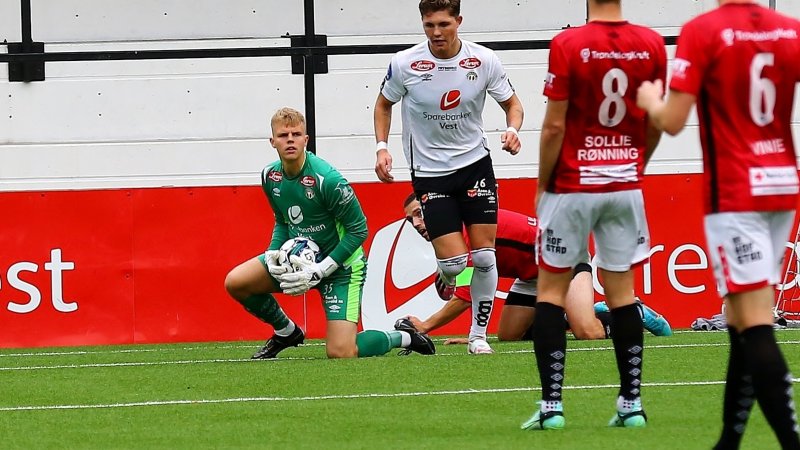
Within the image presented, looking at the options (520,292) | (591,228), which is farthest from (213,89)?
(591,228)

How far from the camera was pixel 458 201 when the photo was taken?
9758 millimetres

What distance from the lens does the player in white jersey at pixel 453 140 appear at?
9672mm

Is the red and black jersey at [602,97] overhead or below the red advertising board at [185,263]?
overhead

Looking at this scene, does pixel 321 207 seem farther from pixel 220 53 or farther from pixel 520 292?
pixel 220 53

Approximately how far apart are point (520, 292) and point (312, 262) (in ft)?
6.47

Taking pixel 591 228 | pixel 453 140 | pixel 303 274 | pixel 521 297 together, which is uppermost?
pixel 453 140

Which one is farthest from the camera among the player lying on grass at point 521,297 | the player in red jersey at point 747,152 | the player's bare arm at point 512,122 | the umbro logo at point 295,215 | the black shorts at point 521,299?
the black shorts at point 521,299

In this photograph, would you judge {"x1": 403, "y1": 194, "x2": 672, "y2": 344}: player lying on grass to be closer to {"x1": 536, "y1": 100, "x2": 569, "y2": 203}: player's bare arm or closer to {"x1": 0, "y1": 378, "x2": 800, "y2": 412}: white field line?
{"x1": 0, "y1": 378, "x2": 800, "y2": 412}: white field line

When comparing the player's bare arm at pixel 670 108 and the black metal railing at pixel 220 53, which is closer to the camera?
the player's bare arm at pixel 670 108

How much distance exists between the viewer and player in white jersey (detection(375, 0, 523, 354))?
9.67m

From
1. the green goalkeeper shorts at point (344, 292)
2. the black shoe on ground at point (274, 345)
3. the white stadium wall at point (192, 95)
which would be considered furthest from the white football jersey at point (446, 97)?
the white stadium wall at point (192, 95)

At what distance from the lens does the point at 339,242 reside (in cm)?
980

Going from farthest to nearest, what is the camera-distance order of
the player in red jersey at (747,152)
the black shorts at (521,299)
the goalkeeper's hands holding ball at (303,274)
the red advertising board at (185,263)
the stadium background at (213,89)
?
the stadium background at (213,89), the red advertising board at (185,263), the black shorts at (521,299), the goalkeeper's hands holding ball at (303,274), the player in red jersey at (747,152)

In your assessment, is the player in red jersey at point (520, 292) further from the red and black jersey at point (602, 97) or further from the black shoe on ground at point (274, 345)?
the red and black jersey at point (602, 97)
